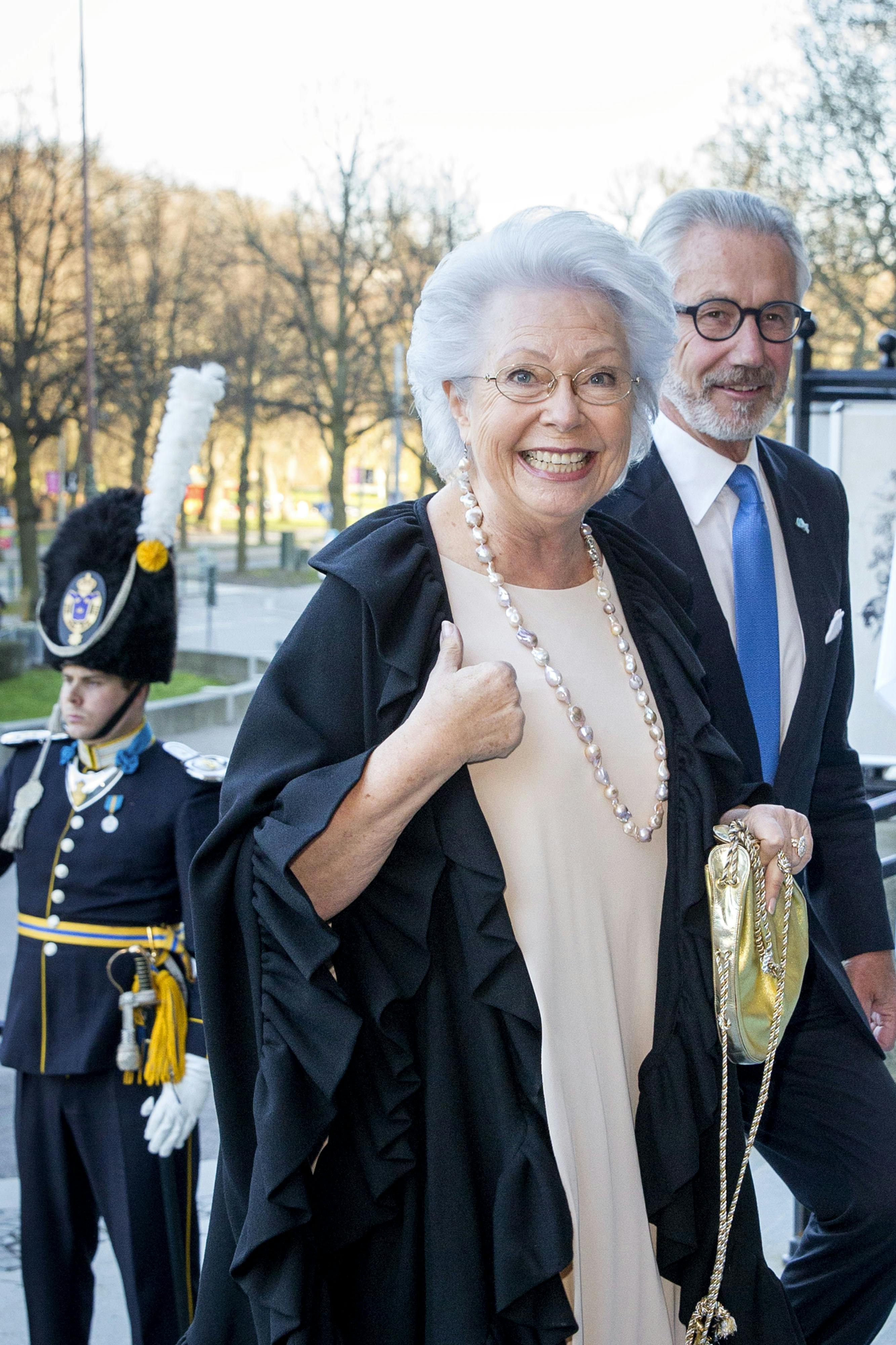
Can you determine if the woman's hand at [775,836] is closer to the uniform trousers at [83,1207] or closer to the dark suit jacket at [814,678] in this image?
the dark suit jacket at [814,678]

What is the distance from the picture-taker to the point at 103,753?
3.25 m

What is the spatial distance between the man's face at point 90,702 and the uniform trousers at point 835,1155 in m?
1.74

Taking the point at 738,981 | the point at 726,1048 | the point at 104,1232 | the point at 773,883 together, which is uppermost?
the point at 773,883

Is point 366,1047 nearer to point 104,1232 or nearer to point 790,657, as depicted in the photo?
point 790,657

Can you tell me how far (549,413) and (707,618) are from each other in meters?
0.75

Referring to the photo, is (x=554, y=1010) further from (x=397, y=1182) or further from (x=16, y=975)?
(x=16, y=975)

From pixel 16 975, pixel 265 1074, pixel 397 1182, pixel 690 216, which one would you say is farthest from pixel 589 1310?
pixel 690 216

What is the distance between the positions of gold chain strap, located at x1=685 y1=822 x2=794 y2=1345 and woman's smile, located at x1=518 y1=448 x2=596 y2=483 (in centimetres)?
59

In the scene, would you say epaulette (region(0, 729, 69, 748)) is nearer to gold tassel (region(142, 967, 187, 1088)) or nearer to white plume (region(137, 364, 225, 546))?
white plume (region(137, 364, 225, 546))

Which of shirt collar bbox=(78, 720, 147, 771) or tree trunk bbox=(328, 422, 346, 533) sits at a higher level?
tree trunk bbox=(328, 422, 346, 533)

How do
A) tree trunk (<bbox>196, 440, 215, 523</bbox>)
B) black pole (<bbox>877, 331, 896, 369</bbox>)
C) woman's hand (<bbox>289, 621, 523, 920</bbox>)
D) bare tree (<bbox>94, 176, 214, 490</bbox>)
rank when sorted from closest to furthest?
woman's hand (<bbox>289, 621, 523, 920</bbox>)
black pole (<bbox>877, 331, 896, 369</bbox>)
bare tree (<bbox>94, 176, 214, 490</bbox>)
tree trunk (<bbox>196, 440, 215, 523</bbox>)

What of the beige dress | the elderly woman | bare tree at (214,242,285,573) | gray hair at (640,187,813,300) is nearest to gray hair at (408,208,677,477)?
the elderly woman

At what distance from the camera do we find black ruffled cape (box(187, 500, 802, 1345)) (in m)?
1.70

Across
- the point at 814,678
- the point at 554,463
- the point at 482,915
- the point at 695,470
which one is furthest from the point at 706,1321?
the point at 695,470
